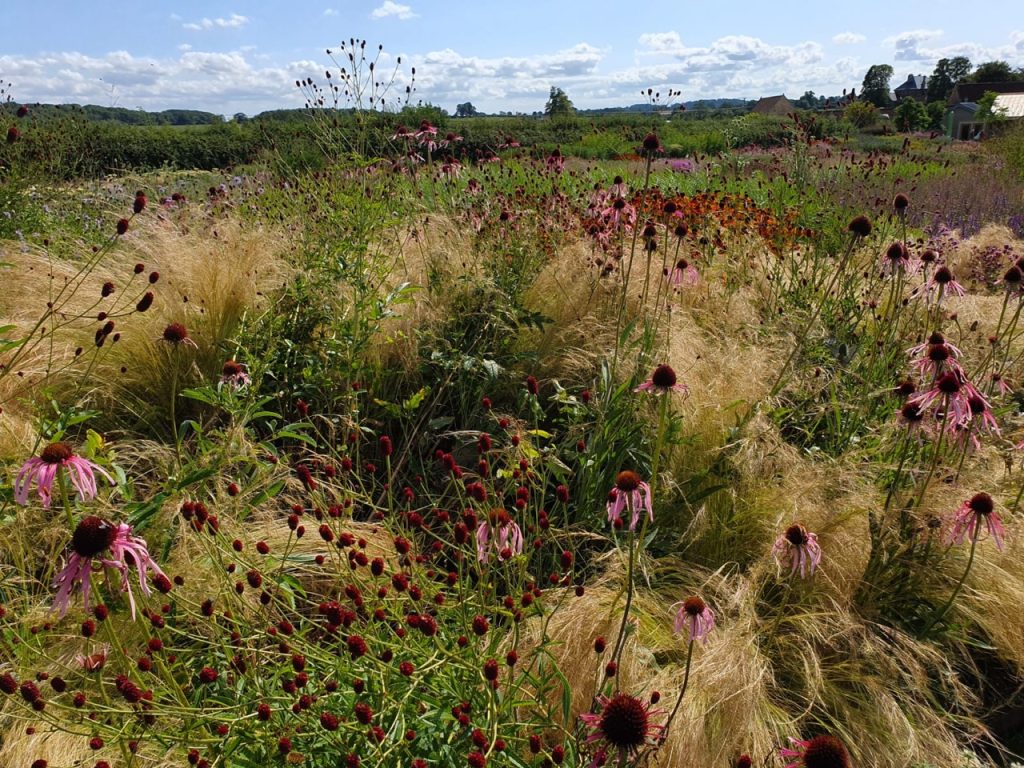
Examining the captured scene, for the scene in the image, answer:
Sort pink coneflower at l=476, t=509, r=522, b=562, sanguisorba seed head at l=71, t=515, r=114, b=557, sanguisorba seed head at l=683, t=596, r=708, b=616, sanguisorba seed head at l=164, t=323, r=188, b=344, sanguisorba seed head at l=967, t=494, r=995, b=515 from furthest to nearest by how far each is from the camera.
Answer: sanguisorba seed head at l=164, t=323, r=188, b=344 < sanguisorba seed head at l=967, t=494, r=995, b=515 < pink coneflower at l=476, t=509, r=522, b=562 < sanguisorba seed head at l=683, t=596, r=708, b=616 < sanguisorba seed head at l=71, t=515, r=114, b=557

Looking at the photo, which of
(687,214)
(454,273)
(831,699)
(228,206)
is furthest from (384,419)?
(228,206)

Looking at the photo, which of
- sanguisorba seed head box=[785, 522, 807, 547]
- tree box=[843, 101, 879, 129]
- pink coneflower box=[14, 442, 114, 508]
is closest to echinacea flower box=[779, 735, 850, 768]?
sanguisorba seed head box=[785, 522, 807, 547]

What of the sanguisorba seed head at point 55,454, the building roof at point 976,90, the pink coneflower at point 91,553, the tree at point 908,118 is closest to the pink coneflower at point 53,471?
the sanguisorba seed head at point 55,454

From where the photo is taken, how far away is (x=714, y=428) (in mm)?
2549

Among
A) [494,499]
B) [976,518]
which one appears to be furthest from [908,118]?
[494,499]

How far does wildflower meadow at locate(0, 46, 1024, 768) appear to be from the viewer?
1327 mm

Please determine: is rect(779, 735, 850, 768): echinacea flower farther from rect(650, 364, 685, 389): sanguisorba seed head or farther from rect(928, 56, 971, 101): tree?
rect(928, 56, 971, 101): tree

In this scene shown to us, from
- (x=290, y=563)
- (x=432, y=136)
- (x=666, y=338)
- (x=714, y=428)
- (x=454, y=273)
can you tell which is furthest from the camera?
(x=432, y=136)

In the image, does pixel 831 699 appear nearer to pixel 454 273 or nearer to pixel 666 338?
pixel 666 338

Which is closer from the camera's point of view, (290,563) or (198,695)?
(198,695)

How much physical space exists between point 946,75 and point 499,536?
79.1 meters

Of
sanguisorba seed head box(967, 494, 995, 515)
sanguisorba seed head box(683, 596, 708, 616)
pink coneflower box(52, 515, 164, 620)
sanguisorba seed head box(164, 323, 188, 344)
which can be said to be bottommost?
sanguisorba seed head box(967, 494, 995, 515)

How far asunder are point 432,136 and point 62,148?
302 cm

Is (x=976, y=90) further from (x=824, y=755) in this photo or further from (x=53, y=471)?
(x=53, y=471)
